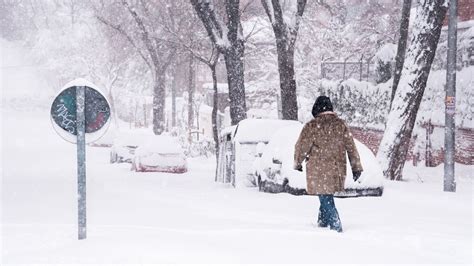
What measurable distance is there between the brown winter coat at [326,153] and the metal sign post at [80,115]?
2.43 m

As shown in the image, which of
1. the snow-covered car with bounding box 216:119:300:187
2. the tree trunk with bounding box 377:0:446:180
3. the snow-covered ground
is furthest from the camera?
the tree trunk with bounding box 377:0:446:180

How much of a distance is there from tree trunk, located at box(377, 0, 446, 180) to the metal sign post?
30.3 ft

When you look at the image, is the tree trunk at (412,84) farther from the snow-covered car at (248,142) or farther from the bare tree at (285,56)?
the bare tree at (285,56)

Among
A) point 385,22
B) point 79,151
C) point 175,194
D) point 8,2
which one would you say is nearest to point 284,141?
point 175,194

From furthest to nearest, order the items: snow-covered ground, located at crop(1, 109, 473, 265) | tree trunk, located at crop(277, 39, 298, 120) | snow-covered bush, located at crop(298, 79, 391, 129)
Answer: snow-covered bush, located at crop(298, 79, 391, 129), tree trunk, located at crop(277, 39, 298, 120), snow-covered ground, located at crop(1, 109, 473, 265)

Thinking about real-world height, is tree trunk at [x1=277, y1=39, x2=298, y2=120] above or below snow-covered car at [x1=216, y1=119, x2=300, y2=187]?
above

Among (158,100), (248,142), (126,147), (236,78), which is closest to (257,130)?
(248,142)

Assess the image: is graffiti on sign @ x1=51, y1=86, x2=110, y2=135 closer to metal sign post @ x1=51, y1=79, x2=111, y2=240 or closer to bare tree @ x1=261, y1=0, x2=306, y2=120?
metal sign post @ x1=51, y1=79, x2=111, y2=240

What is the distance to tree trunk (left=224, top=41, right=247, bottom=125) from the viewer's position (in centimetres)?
1691

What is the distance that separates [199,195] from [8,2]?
2486 inches

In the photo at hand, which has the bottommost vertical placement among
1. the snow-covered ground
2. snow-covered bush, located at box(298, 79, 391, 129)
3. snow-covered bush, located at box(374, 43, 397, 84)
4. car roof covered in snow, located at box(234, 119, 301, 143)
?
the snow-covered ground

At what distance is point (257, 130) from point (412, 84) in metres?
3.79

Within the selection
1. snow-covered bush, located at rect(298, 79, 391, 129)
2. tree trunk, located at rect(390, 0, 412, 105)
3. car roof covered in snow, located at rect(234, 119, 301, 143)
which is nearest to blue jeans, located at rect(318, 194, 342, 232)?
car roof covered in snow, located at rect(234, 119, 301, 143)

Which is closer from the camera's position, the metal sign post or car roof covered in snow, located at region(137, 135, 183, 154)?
the metal sign post
